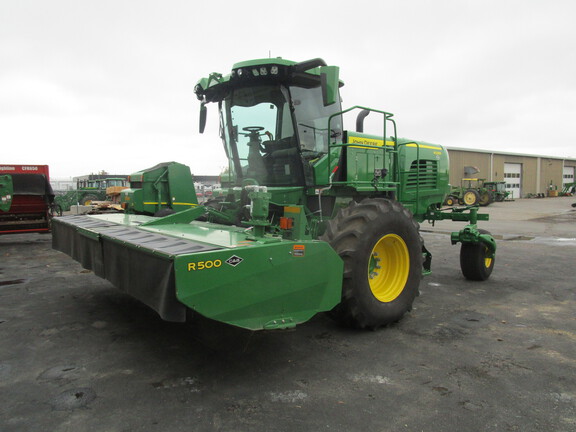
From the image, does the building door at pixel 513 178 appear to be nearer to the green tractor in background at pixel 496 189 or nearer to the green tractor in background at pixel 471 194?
the green tractor in background at pixel 496 189

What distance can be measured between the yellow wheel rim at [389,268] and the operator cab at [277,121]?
1.12 metres

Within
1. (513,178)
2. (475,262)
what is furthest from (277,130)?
(513,178)

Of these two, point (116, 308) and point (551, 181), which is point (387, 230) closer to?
point (116, 308)

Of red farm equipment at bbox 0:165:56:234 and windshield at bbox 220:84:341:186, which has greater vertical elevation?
windshield at bbox 220:84:341:186

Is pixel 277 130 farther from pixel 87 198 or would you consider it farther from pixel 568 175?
pixel 568 175

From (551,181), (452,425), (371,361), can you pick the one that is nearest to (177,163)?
(371,361)

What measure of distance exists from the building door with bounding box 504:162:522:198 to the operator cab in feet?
140

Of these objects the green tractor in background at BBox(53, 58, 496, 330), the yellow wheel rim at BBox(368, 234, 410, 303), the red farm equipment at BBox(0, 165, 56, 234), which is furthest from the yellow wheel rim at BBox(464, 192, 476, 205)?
the yellow wheel rim at BBox(368, 234, 410, 303)

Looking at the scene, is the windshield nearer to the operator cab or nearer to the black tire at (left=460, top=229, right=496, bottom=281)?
the operator cab

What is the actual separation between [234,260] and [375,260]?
1.91 meters

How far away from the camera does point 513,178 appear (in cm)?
4297

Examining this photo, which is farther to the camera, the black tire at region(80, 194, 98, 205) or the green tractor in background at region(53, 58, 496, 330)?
the black tire at region(80, 194, 98, 205)

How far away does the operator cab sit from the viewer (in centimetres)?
461

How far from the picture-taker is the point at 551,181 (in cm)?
4747
